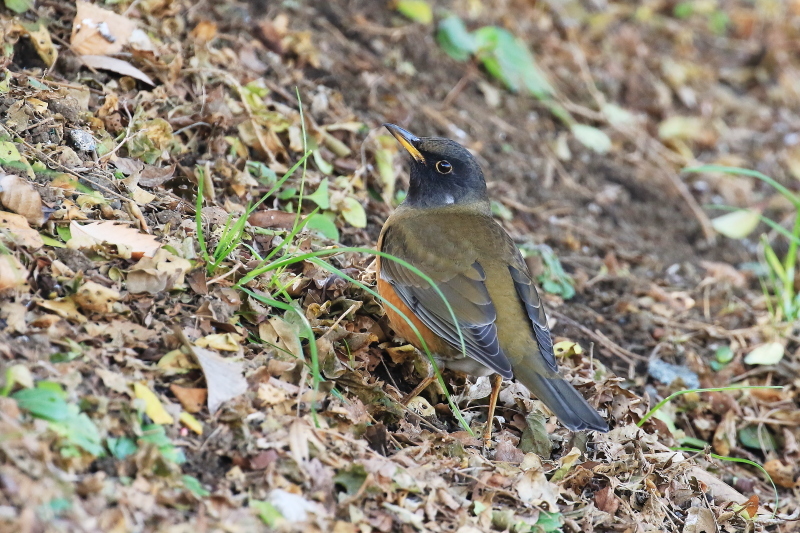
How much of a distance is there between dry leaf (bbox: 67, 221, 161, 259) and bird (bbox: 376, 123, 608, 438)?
1.36 meters

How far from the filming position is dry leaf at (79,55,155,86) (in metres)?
5.94

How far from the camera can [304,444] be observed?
397 centimetres

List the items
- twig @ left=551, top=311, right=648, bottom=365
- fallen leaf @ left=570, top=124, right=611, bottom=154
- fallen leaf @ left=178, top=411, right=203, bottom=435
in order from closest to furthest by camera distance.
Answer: fallen leaf @ left=178, top=411, right=203, bottom=435, twig @ left=551, top=311, right=648, bottom=365, fallen leaf @ left=570, top=124, right=611, bottom=154

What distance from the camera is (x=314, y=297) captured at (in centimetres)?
526

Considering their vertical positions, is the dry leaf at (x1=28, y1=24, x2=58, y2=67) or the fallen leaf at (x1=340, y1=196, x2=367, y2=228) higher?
the dry leaf at (x1=28, y1=24, x2=58, y2=67)

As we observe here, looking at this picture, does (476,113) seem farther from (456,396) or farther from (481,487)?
(481,487)

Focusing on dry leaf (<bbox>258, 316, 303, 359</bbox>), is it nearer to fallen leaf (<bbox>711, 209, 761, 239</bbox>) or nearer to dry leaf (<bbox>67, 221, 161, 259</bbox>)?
dry leaf (<bbox>67, 221, 161, 259</bbox>)

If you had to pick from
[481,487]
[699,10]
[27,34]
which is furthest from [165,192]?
[699,10]

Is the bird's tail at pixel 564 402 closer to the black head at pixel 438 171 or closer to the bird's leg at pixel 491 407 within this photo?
the bird's leg at pixel 491 407

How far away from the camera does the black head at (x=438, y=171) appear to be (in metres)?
6.13

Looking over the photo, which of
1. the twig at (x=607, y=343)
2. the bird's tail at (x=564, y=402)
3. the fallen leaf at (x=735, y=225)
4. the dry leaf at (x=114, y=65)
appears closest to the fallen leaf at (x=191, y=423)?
the bird's tail at (x=564, y=402)

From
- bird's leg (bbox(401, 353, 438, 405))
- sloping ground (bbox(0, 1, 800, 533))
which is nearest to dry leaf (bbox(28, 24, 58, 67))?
sloping ground (bbox(0, 1, 800, 533))

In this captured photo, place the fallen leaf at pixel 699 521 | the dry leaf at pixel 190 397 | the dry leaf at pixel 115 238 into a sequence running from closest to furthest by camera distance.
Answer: the dry leaf at pixel 190 397 < the dry leaf at pixel 115 238 < the fallen leaf at pixel 699 521

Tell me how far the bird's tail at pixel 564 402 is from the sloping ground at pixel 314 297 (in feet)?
0.90
